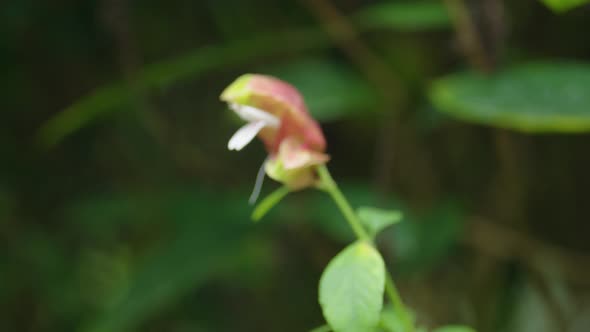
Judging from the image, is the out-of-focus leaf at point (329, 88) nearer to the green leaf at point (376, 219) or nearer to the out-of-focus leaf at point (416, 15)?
A: the out-of-focus leaf at point (416, 15)

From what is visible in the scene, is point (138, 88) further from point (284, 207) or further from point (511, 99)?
point (511, 99)

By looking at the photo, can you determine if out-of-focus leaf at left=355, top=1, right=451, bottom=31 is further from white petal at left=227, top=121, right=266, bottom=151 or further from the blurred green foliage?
white petal at left=227, top=121, right=266, bottom=151

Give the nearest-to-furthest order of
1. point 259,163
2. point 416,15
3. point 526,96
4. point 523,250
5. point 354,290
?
point 354,290, point 526,96, point 416,15, point 523,250, point 259,163

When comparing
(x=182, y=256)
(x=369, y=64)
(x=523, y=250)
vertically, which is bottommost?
(x=523, y=250)

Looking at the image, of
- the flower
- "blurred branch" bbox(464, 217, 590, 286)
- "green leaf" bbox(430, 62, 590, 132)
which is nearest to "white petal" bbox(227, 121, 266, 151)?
the flower

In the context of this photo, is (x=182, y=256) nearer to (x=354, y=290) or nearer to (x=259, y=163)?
(x=259, y=163)

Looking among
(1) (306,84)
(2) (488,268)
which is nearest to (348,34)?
(1) (306,84)

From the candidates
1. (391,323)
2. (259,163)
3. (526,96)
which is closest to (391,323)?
(391,323)
